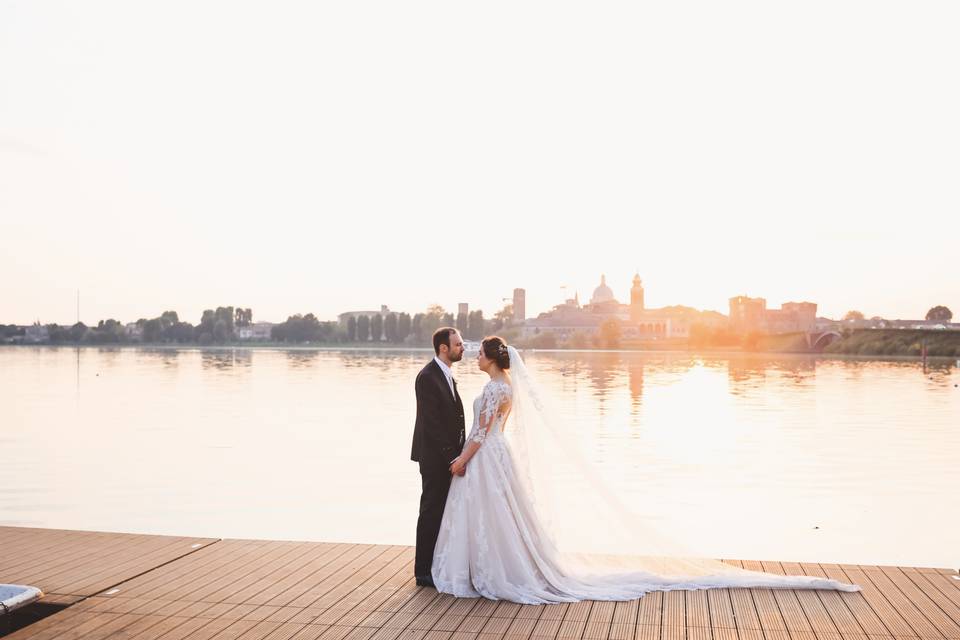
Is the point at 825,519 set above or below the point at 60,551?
below

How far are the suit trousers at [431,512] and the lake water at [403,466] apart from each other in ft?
14.3

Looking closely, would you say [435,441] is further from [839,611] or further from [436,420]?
[839,611]

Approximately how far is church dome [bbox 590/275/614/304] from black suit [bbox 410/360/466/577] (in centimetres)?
17015

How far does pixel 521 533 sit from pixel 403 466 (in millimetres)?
10086

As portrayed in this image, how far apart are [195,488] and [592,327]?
13907 centimetres

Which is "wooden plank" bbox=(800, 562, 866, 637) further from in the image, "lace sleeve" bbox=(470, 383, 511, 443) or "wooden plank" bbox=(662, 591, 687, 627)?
"lace sleeve" bbox=(470, 383, 511, 443)

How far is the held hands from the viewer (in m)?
6.24

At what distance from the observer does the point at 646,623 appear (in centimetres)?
550

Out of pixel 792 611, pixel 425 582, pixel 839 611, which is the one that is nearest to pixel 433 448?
pixel 425 582

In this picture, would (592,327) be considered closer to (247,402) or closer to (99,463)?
(247,402)

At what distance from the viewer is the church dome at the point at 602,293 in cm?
17688

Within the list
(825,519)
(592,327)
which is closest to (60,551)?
(825,519)

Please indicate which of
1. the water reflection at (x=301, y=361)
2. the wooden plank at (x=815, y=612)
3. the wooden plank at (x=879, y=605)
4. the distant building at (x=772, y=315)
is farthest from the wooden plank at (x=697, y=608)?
the distant building at (x=772, y=315)

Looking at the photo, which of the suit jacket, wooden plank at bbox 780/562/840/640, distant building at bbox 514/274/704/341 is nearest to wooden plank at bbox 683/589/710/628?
wooden plank at bbox 780/562/840/640
